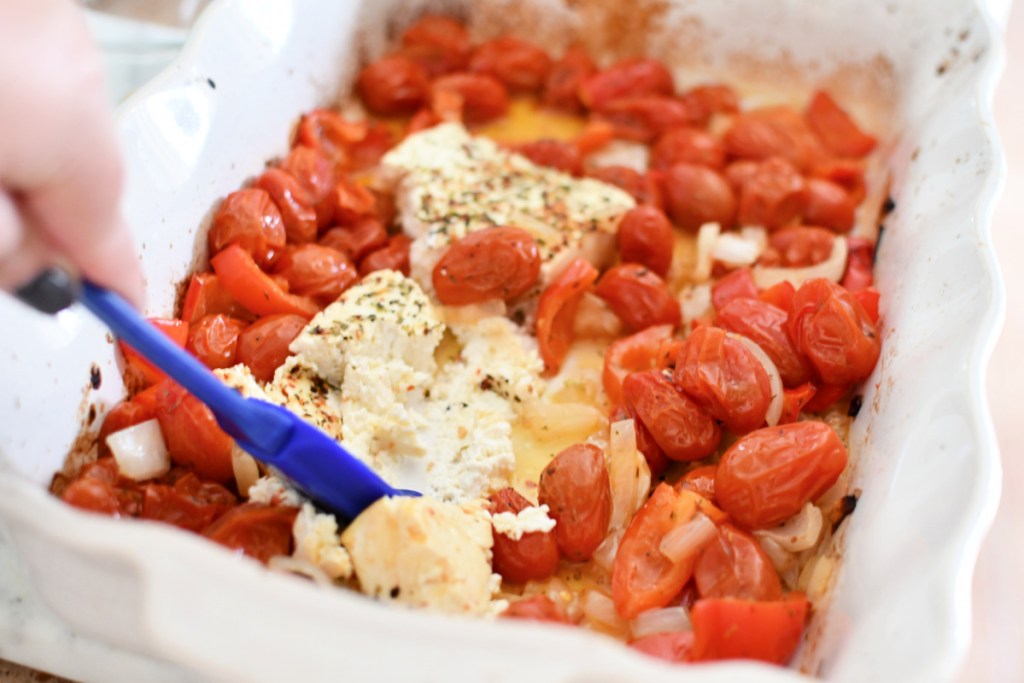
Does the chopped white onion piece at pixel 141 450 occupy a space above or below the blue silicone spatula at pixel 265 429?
below

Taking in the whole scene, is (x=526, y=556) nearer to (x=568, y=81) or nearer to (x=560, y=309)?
(x=560, y=309)

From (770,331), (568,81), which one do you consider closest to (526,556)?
(770,331)

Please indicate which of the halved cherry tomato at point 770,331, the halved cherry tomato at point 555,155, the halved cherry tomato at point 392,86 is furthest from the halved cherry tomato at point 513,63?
the halved cherry tomato at point 770,331

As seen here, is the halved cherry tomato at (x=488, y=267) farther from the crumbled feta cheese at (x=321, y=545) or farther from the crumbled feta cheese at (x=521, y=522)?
the crumbled feta cheese at (x=321, y=545)

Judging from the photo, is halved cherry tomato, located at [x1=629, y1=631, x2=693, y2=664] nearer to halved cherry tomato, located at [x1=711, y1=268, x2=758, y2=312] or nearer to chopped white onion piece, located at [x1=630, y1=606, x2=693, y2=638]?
chopped white onion piece, located at [x1=630, y1=606, x2=693, y2=638]

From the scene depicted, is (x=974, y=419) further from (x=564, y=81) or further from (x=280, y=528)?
(x=564, y=81)

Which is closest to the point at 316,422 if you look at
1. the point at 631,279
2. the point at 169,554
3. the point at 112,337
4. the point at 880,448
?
the point at 112,337

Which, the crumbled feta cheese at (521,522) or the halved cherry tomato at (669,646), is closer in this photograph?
the halved cherry tomato at (669,646)
